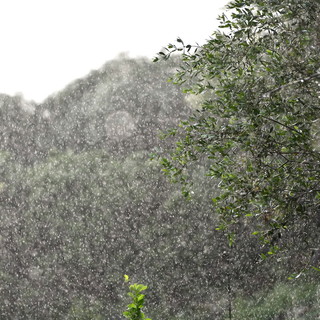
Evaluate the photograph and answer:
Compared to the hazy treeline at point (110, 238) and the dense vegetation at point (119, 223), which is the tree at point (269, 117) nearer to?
the dense vegetation at point (119, 223)

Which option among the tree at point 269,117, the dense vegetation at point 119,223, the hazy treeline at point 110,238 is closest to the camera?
the tree at point 269,117

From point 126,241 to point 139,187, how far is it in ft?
7.11

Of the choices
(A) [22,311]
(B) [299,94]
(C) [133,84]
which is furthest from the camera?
(C) [133,84]

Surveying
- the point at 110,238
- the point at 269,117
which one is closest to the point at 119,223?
the point at 110,238

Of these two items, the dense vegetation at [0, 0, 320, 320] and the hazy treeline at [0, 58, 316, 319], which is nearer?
the dense vegetation at [0, 0, 320, 320]

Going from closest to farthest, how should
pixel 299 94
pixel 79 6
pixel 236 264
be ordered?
pixel 299 94 → pixel 236 264 → pixel 79 6

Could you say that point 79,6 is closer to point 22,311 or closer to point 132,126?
point 132,126

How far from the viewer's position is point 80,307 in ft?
74.6

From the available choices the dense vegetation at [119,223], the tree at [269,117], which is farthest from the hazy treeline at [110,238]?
the tree at [269,117]

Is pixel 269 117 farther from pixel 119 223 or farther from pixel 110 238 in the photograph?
pixel 110 238

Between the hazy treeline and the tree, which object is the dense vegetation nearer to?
the hazy treeline

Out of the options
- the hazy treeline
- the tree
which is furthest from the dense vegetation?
the tree

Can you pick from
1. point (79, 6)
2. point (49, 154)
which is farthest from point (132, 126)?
point (79, 6)

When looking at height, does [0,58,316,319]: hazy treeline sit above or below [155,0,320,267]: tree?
below
